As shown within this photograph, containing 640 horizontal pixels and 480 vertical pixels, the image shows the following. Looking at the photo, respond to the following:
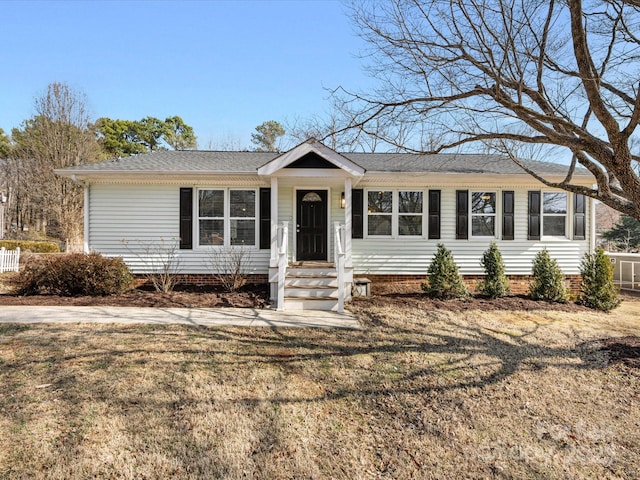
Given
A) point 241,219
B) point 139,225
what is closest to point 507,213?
point 241,219

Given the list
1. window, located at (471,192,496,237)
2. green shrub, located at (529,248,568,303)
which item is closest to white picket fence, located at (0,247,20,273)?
window, located at (471,192,496,237)

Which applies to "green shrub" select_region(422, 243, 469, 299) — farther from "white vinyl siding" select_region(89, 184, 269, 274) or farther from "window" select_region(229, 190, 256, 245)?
"window" select_region(229, 190, 256, 245)

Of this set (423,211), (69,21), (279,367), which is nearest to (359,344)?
(279,367)

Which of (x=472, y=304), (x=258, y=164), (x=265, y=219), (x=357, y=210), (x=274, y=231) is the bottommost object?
(x=472, y=304)

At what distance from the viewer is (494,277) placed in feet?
27.8

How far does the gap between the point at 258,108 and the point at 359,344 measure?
12.3m

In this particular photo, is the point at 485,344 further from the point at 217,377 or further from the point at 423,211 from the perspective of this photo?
the point at 423,211

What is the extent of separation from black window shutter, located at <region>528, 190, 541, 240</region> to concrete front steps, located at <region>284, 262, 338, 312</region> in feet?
19.1

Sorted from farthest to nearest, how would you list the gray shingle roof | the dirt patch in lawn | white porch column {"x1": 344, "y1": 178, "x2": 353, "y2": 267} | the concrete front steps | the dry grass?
the gray shingle roof → white porch column {"x1": 344, "y1": 178, "x2": 353, "y2": 267} → the concrete front steps → the dirt patch in lawn → the dry grass

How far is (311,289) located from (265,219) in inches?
105

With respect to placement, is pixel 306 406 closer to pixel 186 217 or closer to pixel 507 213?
pixel 186 217

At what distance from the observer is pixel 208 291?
8.78m

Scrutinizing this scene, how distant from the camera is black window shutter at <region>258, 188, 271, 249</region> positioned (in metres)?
9.25

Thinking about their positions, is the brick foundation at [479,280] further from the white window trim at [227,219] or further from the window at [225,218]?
the window at [225,218]
